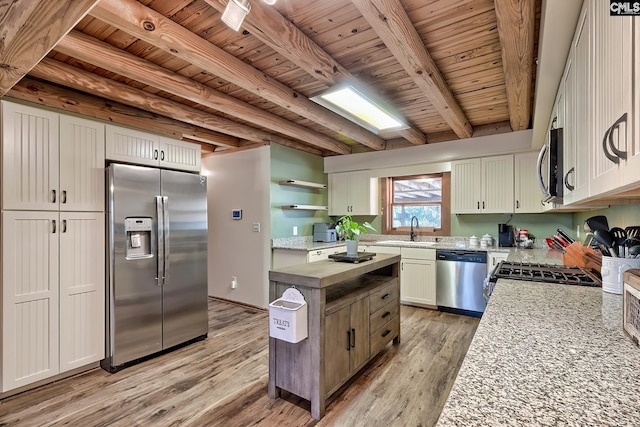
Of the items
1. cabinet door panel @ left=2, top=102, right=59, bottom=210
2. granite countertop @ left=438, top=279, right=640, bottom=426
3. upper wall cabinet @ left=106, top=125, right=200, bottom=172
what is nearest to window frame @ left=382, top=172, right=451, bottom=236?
upper wall cabinet @ left=106, top=125, right=200, bottom=172

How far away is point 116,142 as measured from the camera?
9.05 feet

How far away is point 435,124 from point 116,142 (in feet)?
11.8

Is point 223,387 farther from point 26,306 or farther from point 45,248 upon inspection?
point 45,248

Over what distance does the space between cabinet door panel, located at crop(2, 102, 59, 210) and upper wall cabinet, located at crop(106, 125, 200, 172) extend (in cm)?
41

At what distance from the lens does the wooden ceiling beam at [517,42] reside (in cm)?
150

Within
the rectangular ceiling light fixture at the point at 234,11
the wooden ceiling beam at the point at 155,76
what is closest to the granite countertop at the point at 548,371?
the rectangular ceiling light fixture at the point at 234,11

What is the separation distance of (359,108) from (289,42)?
1.09 meters

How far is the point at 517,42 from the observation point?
5.81ft

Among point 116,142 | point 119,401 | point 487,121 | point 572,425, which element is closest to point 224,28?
point 116,142

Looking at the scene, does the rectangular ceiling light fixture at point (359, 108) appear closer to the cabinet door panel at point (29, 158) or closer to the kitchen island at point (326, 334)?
the kitchen island at point (326, 334)

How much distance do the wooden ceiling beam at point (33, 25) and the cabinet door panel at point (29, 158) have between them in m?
0.75

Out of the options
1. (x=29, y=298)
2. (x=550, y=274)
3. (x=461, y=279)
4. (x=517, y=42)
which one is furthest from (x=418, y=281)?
(x=29, y=298)

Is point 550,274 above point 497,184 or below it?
below

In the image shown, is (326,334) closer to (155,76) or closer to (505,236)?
(155,76)
